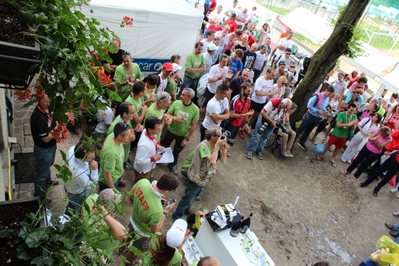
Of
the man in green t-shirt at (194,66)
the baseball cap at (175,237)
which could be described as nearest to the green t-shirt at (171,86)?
the man in green t-shirt at (194,66)

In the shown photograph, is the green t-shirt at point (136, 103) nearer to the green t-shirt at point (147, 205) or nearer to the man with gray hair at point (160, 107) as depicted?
the man with gray hair at point (160, 107)

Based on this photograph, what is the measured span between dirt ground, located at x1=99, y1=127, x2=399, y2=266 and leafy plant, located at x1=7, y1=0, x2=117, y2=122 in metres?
3.83

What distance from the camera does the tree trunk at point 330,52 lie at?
25.4ft

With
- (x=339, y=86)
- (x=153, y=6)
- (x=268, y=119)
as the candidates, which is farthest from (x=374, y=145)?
(x=153, y=6)

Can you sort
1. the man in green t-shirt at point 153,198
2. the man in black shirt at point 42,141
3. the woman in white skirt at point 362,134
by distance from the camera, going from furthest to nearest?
the woman in white skirt at point 362,134
the man in black shirt at point 42,141
the man in green t-shirt at point 153,198

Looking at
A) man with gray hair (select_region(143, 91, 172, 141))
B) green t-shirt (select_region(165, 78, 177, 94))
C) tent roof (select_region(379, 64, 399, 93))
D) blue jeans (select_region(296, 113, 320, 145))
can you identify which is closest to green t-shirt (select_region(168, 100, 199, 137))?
man with gray hair (select_region(143, 91, 172, 141))

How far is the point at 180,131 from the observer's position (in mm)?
5855

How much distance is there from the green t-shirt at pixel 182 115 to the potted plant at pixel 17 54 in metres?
4.11

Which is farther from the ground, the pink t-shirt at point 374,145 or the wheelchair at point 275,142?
the pink t-shirt at point 374,145

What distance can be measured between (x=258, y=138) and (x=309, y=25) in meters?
11.1

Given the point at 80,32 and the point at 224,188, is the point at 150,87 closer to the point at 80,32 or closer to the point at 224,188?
the point at 224,188

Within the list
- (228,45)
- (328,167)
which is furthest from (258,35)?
(328,167)

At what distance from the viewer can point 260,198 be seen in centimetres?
663

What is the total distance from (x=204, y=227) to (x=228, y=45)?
7.47 m
